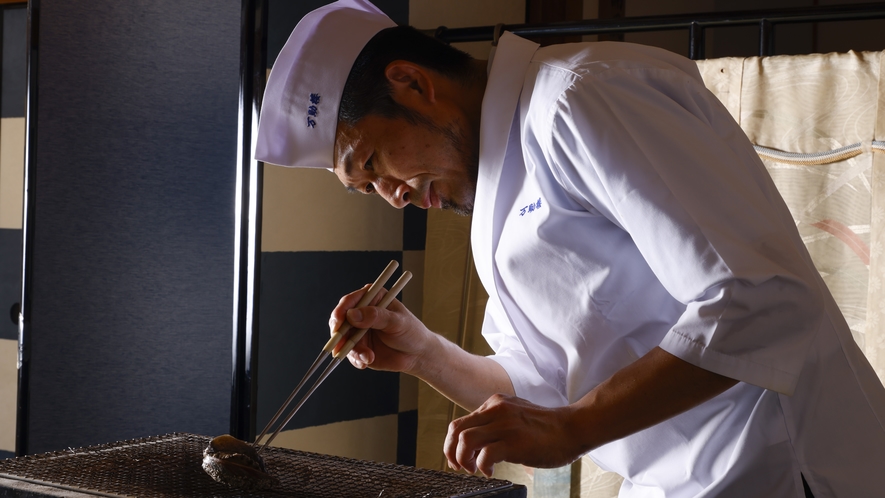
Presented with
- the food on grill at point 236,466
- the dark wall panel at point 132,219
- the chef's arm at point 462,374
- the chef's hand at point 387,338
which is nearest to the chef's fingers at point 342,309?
the chef's hand at point 387,338

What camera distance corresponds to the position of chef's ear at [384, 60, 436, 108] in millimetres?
1110

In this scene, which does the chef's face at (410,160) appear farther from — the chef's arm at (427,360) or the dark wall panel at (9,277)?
the dark wall panel at (9,277)

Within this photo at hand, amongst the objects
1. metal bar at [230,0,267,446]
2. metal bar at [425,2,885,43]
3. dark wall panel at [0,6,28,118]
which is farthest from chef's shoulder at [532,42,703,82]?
dark wall panel at [0,6,28,118]

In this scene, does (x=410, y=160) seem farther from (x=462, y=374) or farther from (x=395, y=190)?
(x=462, y=374)

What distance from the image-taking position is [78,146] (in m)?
1.71

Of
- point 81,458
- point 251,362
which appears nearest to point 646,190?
point 81,458

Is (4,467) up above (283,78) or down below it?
below

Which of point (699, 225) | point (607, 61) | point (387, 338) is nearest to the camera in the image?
point (699, 225)

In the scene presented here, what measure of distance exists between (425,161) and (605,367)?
35 centimetres

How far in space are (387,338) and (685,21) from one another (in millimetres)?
959

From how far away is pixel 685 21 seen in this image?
5.82 feet

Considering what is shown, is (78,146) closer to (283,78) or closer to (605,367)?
(283,78)

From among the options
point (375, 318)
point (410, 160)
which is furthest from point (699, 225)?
point (375, 318)

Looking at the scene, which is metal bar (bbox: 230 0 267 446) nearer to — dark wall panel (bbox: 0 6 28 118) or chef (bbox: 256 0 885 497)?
chef (bbox: 256 0 885 497)
